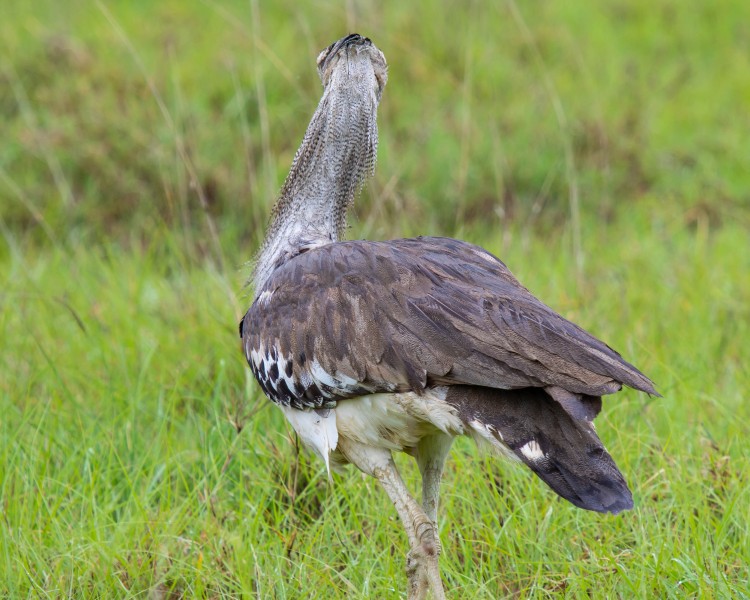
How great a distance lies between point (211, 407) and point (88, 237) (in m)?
2.38

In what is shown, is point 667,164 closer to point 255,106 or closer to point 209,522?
point 255,106

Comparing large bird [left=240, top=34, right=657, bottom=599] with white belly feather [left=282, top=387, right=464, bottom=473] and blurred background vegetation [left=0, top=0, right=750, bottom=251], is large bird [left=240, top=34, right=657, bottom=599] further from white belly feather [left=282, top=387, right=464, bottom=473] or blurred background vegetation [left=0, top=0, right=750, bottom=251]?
blurred background vegetation [left=0, top=0, right=750, bottom=251]

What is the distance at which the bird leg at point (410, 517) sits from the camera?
A: 2.82 m

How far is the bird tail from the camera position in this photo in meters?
2.44

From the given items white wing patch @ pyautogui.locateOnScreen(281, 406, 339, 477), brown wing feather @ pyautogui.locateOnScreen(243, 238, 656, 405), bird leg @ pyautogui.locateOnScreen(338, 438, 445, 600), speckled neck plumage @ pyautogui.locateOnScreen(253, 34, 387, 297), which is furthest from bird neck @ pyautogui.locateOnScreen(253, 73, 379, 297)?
bird leg @ pyautogui.locateOnScreen(338, 438, 445, 600)

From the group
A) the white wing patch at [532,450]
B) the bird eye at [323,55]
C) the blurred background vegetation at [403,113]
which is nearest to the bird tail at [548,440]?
the white wing patch at [532,450]

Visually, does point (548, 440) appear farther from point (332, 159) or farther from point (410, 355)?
point (332, 159)

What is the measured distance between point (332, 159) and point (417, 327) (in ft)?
2.80

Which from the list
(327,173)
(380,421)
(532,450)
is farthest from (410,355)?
(327,173)

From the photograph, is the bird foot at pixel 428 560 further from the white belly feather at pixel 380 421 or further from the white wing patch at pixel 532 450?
the white wing patch at pixel 532 450

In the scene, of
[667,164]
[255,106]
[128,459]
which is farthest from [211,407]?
[667,164]

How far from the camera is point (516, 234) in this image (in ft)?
19.6

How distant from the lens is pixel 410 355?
2633 mm

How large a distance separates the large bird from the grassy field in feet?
1.34
